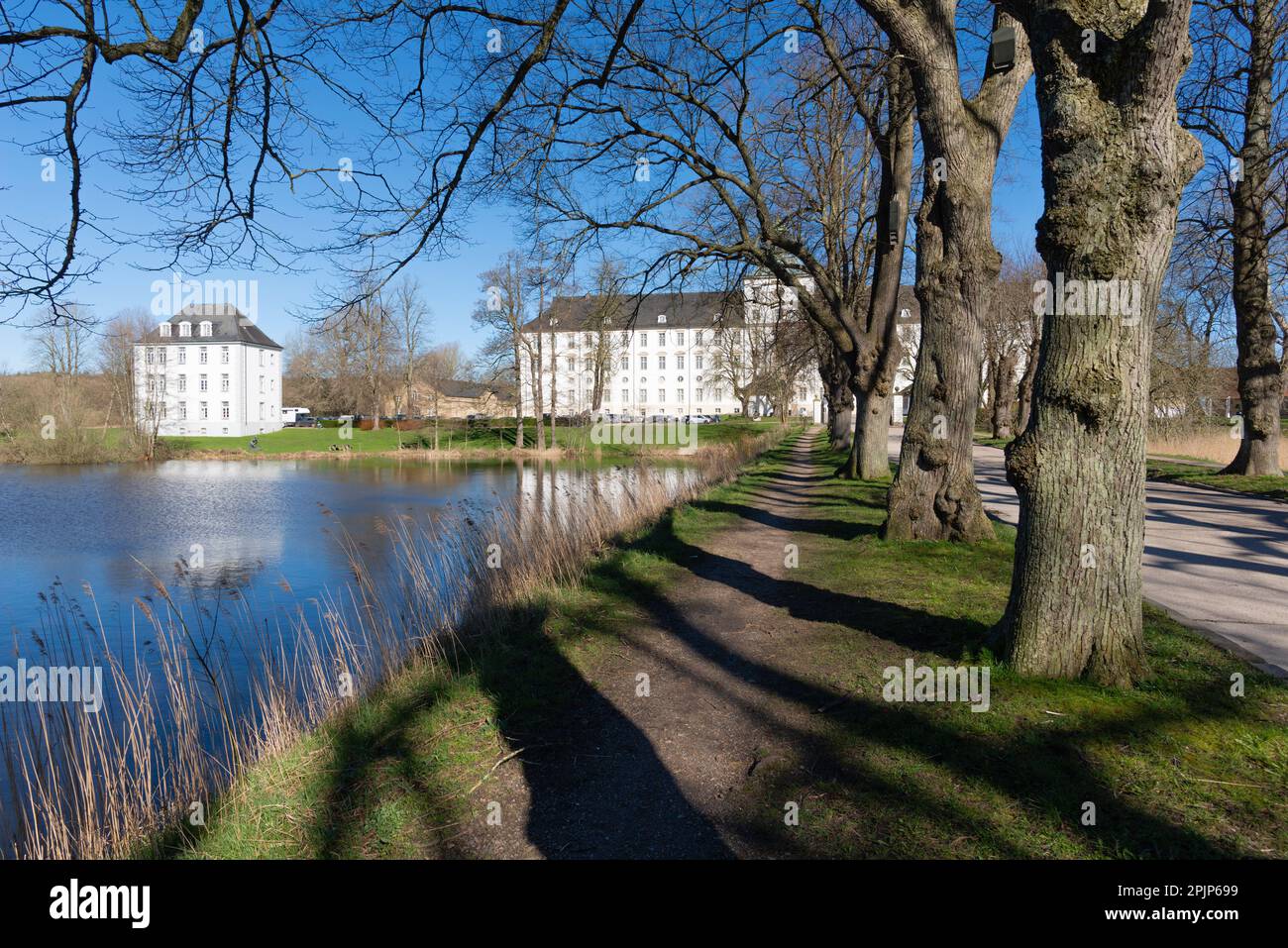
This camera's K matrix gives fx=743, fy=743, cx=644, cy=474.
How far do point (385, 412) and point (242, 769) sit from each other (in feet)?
259

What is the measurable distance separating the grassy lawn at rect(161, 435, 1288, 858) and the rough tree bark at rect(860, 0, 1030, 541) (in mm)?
3419

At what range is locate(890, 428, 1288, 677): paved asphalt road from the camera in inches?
223

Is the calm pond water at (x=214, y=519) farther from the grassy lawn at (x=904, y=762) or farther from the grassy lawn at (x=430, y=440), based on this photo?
the grassy lawn at (x=430, y=440)

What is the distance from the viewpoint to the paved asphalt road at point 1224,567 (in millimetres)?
5652

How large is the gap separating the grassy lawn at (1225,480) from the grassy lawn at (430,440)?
964 inches

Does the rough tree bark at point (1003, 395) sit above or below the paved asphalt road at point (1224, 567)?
above

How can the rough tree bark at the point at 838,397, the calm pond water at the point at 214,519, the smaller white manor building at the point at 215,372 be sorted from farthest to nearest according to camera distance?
the smaller white manor building at the point at 215,372
the rough tree bark at the point at 838,397
the calm pond water at the point at 214,519

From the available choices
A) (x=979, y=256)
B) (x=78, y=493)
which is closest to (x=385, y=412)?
(x=78, y=493)

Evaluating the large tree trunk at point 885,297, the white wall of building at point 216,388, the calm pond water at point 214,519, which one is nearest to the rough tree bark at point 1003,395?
the calm pond water at point 214,519

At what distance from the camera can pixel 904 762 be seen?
3678 millimetres

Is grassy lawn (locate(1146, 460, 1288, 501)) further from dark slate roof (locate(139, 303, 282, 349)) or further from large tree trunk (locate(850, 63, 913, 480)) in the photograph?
dark slate roof (locate(139, 303, 282, 349))

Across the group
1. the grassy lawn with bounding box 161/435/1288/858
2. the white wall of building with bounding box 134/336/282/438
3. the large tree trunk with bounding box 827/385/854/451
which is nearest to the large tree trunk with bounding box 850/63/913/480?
the grassy lawn with bounding box 161/435/1288/858
